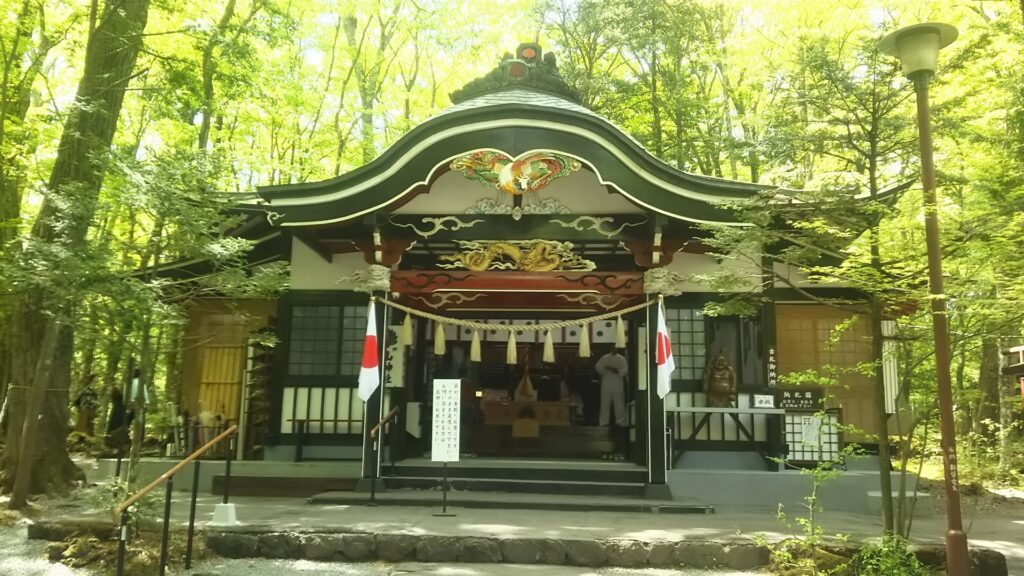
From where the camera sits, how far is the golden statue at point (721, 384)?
10281mm

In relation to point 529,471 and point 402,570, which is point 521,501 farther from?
point 402,570

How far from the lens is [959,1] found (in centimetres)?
1215

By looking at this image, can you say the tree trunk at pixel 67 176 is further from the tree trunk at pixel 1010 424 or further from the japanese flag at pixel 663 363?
the tree trunk at pixel 1010 424

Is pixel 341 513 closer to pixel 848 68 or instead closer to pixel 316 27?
pixel 848 68

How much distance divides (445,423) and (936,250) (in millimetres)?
5597

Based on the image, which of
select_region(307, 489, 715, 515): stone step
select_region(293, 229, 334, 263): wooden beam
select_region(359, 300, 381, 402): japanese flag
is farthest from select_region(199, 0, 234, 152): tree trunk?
select_region(307, 489, 715, 515): stone step

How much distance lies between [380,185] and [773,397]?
21.5ft

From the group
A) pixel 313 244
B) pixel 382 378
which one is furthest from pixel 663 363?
pixel 313 244

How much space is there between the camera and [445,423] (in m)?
8.63

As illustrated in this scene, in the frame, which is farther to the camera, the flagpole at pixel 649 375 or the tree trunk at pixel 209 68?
the tree trunk at pixel 209 68

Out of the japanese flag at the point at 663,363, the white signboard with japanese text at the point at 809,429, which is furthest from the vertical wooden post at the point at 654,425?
the white signboard with japanese text at the point at 809,429

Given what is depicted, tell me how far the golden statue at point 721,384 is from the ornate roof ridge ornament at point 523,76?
497 cm

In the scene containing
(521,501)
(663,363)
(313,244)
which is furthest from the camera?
(313,244)

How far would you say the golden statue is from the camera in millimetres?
10281
